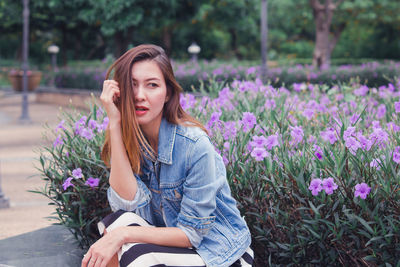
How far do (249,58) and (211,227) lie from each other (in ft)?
113

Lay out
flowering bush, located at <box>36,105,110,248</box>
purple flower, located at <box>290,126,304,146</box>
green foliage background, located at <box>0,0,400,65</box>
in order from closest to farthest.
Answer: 1. purple flower, located at <box>290,126,304,146</box>
2. flowering bush, located at <box>36,105,110,248</box>
3. green foliage background, located at <box>0,0,400,65</box>

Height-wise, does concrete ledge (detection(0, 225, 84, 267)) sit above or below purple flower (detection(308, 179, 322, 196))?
below

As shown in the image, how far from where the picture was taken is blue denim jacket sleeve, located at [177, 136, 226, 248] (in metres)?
2.28

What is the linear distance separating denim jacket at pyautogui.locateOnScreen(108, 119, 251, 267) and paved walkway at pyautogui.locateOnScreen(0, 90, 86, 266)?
3.80 feet

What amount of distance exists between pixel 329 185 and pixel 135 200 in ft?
3.00

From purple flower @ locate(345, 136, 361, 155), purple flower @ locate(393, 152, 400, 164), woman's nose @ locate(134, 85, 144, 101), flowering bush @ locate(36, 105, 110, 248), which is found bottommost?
flowering bush @ locate(36, 105, 110, 248)

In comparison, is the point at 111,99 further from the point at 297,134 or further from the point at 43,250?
the point at 43,250

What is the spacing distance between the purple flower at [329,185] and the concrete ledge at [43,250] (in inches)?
67.5

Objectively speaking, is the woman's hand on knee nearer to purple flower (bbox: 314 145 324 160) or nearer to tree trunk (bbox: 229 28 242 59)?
purple flower (bbox: 314 145 324 160)

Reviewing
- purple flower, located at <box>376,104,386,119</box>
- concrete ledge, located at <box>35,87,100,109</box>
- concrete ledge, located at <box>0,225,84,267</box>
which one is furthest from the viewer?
concrete ledge, located at <box>35,87,100,109</box>

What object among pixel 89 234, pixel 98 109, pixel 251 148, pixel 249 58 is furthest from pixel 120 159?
pixel 249 58

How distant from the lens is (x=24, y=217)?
518cm

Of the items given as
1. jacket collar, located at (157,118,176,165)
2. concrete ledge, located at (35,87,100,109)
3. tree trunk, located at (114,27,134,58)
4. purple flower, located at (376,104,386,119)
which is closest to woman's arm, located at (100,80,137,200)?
jacket collar, located at (157,118,176,165)

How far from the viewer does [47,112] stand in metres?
17.8
